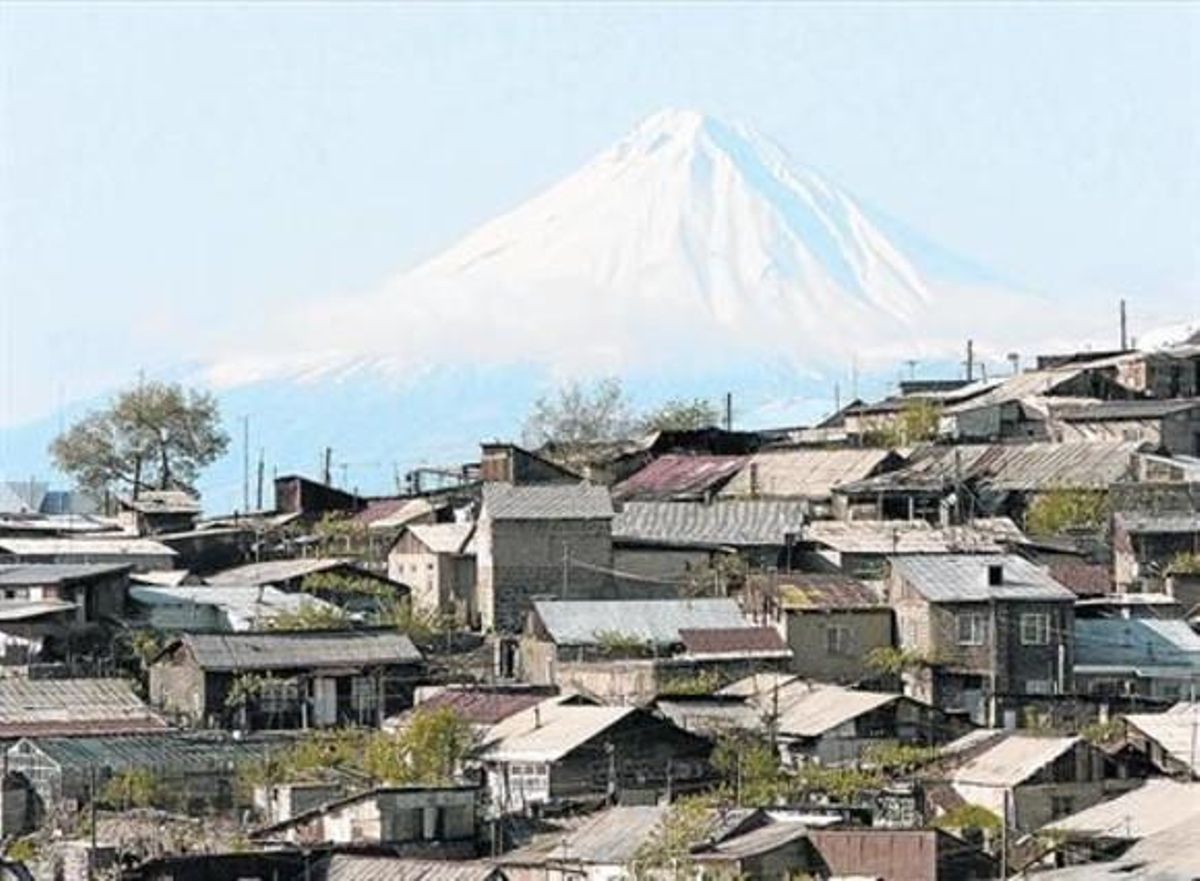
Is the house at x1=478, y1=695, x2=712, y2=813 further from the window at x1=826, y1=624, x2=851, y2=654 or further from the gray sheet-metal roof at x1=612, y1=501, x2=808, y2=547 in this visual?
the gray sheet-metal roof at x1=612, y1=501, x2=808, y2=547

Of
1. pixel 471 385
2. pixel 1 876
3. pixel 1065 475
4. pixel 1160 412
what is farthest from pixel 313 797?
pixel 471 385

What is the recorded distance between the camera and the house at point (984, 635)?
36.4 meters

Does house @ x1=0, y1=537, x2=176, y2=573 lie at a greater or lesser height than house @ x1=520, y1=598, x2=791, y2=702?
greater

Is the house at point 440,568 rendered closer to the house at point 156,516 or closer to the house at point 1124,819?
the house at point 156,516

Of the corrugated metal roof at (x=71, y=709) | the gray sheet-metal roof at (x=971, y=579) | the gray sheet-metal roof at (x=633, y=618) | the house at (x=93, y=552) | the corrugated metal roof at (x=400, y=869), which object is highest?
the house at (x=93, y=552)

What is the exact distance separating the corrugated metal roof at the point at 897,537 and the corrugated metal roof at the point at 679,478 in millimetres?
4542

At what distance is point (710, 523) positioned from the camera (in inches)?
1697

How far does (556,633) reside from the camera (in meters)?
37.4

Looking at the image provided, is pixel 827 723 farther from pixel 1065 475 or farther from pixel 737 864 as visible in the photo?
pixel 1065 475

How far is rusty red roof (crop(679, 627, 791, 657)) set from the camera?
121ft

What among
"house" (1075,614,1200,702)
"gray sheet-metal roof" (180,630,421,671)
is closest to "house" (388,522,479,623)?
"gray sheet-metal roof" (180,630,421,671)

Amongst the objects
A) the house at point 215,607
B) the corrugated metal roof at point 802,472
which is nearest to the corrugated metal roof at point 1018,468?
the corrugated metal roof at point 802,472

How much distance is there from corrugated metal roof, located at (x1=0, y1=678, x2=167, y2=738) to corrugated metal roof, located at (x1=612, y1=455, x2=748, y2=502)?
40.1 ft

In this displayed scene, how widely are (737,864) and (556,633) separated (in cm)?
1060
